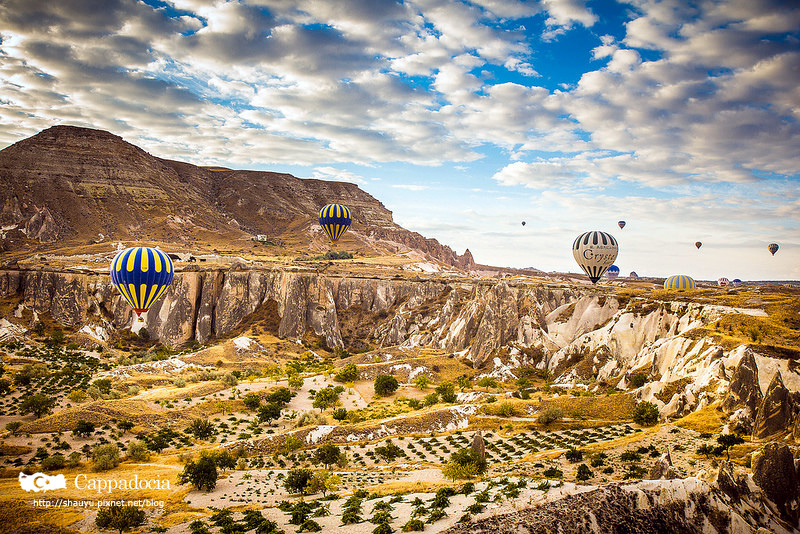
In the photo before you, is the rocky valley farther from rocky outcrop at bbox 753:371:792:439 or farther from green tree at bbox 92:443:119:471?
green tree at bbox 92:443:119:471

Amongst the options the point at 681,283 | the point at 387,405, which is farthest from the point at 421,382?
the point at 681,283

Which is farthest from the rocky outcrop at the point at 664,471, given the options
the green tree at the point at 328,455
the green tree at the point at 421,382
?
the green tree at the point at 421,382

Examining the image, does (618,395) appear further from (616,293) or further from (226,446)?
(226,446)

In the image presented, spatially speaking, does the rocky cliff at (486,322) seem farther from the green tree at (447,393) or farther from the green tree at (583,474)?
the green tree at (447,393)

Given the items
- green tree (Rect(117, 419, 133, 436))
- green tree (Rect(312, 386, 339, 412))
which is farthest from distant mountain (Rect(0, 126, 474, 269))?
green tree (Rect(117, 419, 133, 436))

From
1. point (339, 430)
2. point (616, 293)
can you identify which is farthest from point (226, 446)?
point (616, 293)

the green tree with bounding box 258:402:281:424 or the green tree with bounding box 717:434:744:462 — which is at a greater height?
the green tree with bounding box 717:434:744:462
